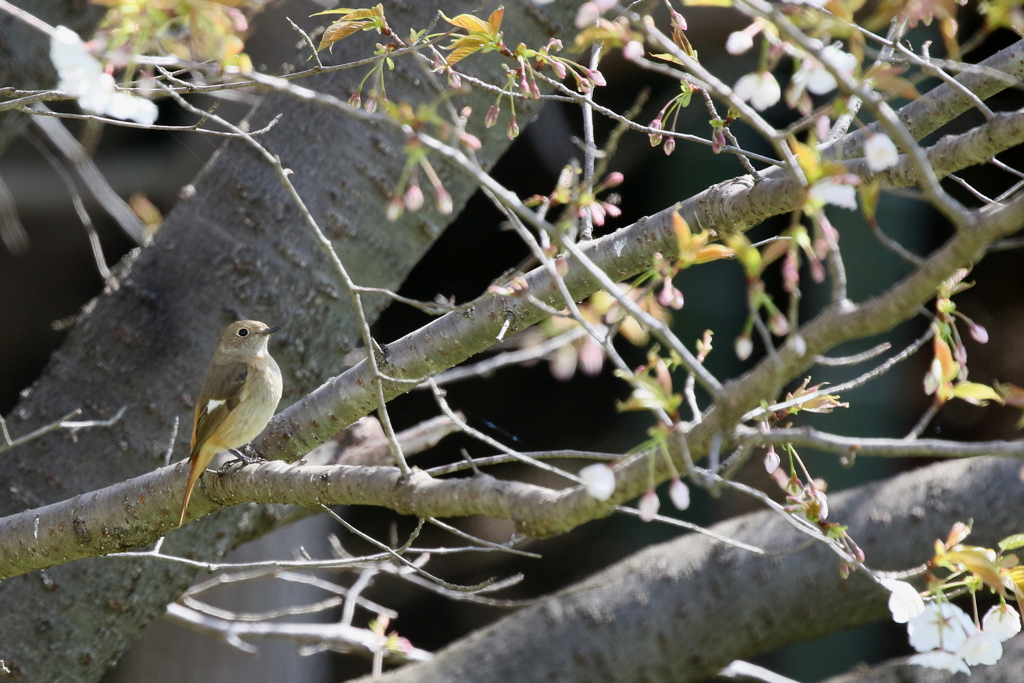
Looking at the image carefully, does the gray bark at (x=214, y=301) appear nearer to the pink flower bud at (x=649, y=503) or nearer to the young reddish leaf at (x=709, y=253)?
the young reddish leaf at (x=709, y=253)

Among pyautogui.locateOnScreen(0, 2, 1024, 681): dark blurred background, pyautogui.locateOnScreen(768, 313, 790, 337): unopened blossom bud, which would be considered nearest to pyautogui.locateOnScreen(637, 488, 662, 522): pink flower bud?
pyautogui.locateOnScreen(768, 313, 790, 337): unopened blossom bud

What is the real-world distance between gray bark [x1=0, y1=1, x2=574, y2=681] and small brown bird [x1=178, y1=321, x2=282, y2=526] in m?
0.09

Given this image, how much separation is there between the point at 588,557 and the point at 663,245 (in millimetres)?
3825

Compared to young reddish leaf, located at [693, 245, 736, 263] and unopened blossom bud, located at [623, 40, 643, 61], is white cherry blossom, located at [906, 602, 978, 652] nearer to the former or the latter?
young reddish leaf, located at [693, 245, 736, 263]

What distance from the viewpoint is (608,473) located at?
1108 millimetres

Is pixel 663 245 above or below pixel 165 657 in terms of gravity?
above

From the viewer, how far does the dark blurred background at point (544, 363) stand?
425 centimetres

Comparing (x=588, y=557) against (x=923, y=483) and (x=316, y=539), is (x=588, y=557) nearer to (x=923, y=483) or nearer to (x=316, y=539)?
(x=316, y=539)

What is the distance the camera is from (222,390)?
2.37 meters

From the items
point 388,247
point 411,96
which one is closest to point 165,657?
point 388,247

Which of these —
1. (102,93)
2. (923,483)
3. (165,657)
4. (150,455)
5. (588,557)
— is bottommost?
(588,557)

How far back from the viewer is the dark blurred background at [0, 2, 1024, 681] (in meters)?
4.25

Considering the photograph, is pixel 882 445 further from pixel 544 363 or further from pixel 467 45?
pixel 544 363

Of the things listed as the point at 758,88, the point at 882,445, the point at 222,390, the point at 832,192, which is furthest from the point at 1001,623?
the point at 222,390
